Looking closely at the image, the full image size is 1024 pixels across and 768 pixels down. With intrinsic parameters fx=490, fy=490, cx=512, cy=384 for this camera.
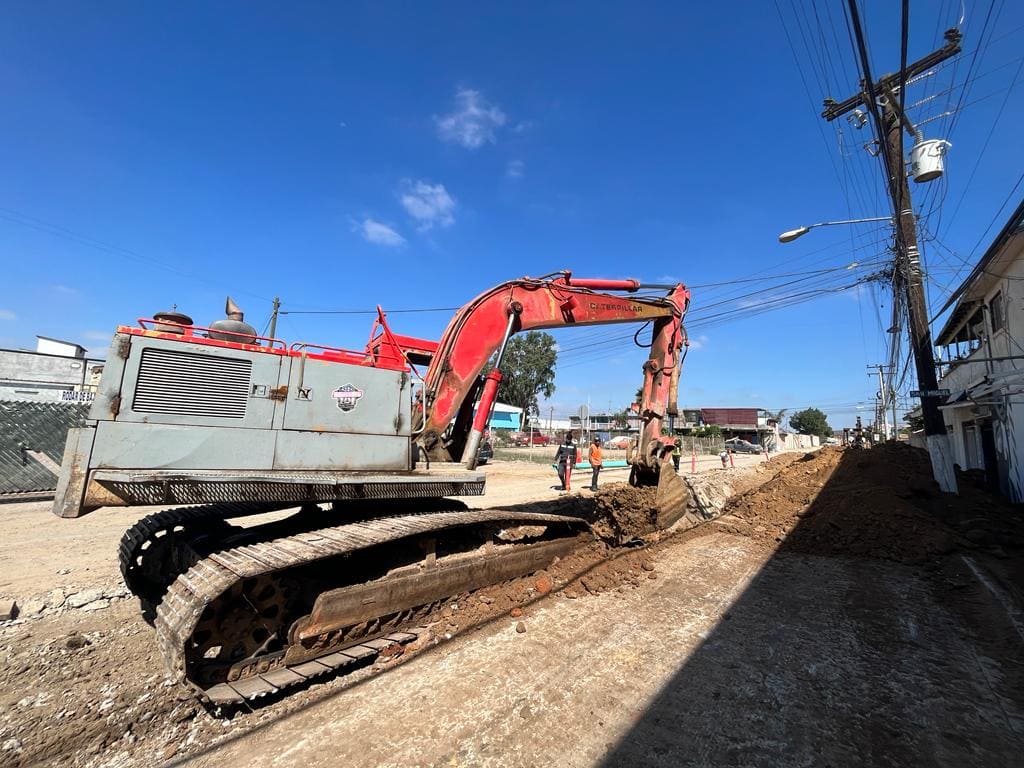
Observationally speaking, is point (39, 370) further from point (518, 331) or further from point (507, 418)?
point (507, 418)

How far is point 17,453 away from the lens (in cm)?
1162

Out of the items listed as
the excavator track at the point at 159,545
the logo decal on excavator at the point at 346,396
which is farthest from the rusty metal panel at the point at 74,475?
the logo decal on excavator at the point at 346,396

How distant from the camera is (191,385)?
4051mm

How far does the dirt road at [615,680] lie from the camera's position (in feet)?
9.20

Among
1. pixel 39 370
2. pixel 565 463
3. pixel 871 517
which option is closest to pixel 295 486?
pixel 871 517

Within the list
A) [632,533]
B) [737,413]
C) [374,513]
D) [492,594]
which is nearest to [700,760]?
[492,594]

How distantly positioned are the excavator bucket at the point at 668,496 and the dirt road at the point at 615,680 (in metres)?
1.11

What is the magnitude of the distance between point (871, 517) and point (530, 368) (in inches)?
2072

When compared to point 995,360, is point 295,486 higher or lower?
lower

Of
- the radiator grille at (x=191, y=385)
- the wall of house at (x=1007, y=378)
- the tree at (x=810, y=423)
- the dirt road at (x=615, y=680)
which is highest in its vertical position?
the tree at (x=810, y=423)

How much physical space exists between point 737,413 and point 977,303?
227 ft

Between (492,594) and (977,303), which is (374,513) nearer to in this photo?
(492,594)

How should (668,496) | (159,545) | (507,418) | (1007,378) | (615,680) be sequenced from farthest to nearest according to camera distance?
(507,418), (1007,378), (668,496), (159,545), (615,680)

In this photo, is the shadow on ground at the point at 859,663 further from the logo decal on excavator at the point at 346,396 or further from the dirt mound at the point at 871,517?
the logo decal on excavator at the point at 346,396
